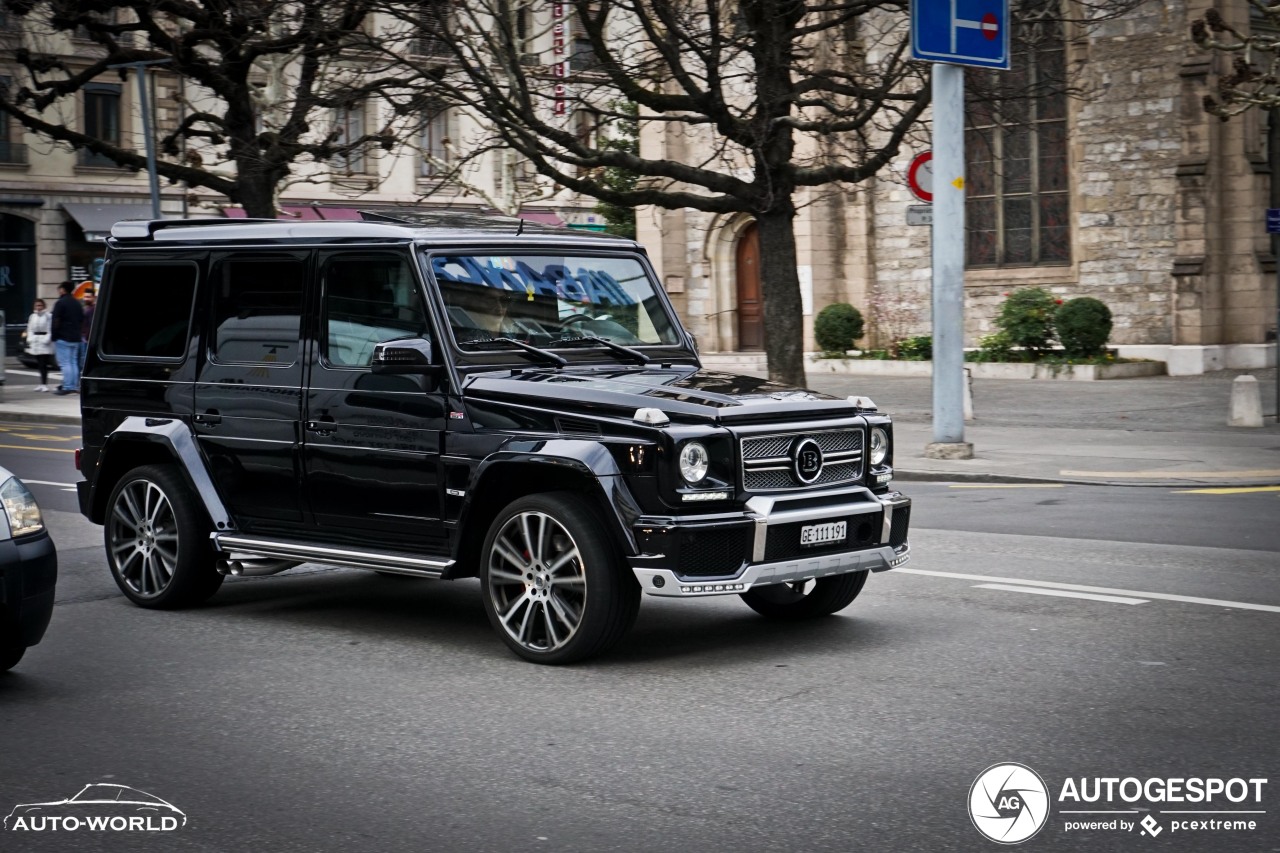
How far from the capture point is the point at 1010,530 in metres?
11.8

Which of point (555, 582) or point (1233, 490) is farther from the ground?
point (555, 582)

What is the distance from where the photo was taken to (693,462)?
6.88 metres

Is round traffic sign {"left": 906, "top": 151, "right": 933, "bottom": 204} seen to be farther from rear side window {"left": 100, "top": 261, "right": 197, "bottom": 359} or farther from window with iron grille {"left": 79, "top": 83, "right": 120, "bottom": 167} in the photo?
window with iron grille {"left": 79, "top": 83, "right": 120, "bottom": 167}

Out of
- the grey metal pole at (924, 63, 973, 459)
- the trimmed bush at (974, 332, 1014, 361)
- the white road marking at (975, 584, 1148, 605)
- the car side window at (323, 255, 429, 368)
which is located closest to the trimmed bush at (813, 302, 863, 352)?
the trimmed bush at (974, 332, 1014, 361)

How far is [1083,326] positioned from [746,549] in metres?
23.6

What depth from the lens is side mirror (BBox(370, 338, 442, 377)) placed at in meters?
7.64

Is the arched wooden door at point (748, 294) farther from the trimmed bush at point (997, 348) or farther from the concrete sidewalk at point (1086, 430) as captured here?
the trimmed bush at point (997, 348)

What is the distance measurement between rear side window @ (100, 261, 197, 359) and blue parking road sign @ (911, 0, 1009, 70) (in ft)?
30.1

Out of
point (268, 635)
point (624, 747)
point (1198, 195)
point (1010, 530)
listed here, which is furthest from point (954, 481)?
point (1198, 195)

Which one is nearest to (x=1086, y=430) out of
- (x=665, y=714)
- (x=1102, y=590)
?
(x=1102, y=590)

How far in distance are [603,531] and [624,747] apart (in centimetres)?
140

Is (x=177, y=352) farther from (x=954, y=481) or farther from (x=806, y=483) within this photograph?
(x=954, y=481)

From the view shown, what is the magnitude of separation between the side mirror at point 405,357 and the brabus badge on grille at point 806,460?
5.70 feet

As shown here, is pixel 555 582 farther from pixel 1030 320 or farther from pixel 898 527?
pixel 1030 320
